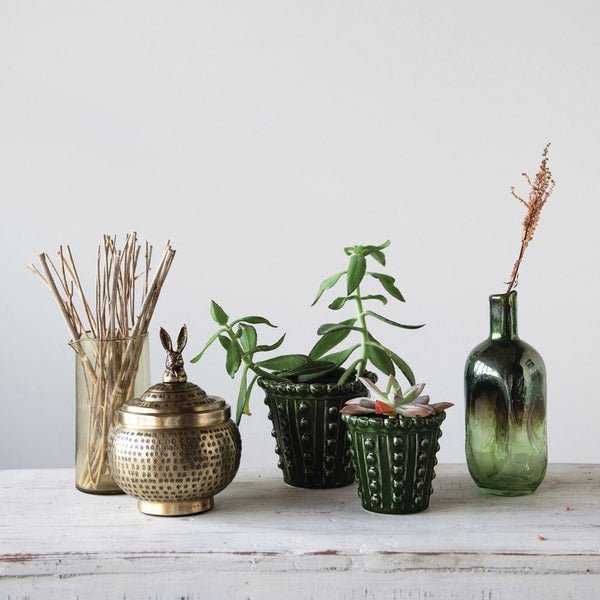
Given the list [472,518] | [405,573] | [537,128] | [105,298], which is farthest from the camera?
[537,128]

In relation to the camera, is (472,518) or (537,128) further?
(537,128)

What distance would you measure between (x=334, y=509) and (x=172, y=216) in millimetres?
1241

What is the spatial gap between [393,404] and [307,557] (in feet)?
0.64

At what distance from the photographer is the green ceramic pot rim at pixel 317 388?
104 cm

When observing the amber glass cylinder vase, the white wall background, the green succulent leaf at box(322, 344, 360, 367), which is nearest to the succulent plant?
the green succulent leaf at box(322, 344, 360, 367)

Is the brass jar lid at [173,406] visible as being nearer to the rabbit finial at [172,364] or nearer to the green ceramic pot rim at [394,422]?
the rabbit finial at [172,364]

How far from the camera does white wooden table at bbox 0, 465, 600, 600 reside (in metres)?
0.85

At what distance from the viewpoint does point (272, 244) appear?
2107 millimetres

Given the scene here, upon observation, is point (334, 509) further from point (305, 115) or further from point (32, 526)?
point (305, 115)

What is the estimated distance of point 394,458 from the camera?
0.94 metres

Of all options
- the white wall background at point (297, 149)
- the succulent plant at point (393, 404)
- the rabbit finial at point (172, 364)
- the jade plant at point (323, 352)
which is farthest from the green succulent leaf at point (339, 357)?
the white wall background at point (297, 149)

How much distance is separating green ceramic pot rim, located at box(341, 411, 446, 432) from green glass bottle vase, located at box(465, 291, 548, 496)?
3.7 inches

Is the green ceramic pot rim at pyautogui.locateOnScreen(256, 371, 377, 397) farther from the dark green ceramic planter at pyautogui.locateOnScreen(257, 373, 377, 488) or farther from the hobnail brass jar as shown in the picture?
the hobnail brass jar

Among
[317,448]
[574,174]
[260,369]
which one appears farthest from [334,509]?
[574,174]
